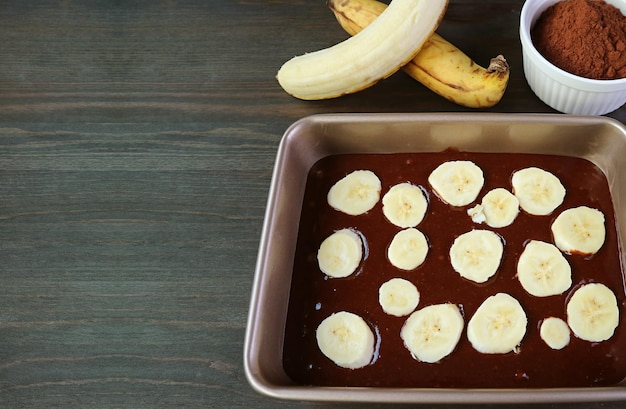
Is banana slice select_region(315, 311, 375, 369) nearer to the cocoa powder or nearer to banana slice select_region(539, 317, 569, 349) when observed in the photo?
banana slice select_region(539, 317, 569, 349)

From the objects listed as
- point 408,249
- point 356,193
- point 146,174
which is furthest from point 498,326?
point 146,174

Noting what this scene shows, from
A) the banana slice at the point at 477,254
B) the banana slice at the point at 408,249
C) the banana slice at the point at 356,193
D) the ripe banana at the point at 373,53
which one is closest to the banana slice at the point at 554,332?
the banana slice at the point at 477,254

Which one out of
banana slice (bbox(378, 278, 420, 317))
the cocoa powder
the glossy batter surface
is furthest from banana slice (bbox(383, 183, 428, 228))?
the cocoa powder

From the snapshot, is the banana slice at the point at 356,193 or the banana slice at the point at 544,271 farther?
the banana slice at the point at 356,193

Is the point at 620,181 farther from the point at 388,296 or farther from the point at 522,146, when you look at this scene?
the point at 388,296

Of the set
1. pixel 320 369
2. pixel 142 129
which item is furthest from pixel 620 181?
pixel 142 129

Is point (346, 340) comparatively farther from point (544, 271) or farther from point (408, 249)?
point (544, 271)

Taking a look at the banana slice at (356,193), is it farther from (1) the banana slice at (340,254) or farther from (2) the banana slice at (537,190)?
(2) the banana slice at (537,190)
